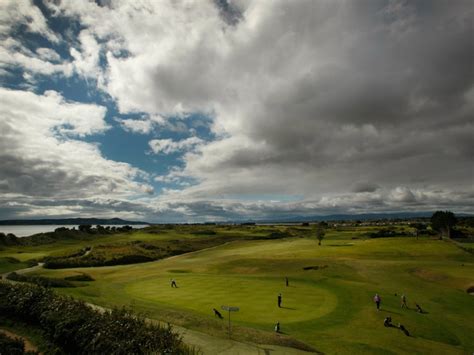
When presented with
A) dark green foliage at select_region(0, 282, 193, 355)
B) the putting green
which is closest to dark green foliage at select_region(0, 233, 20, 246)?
the putting green

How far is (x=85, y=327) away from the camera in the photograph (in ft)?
62.4

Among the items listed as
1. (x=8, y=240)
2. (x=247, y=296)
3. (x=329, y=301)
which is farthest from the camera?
(x=8, y=240)

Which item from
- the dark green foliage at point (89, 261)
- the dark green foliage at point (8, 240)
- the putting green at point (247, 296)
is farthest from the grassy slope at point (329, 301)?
the dark green foliage at point (8, 240)

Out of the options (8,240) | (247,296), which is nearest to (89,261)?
(8,240)

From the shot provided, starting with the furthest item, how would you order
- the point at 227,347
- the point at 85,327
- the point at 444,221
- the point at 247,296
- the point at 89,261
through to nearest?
the point at 444,221
the point at 89,261
the point at 247,296
the point at 227,347
the point at 85,327

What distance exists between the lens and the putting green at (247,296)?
1250 inches

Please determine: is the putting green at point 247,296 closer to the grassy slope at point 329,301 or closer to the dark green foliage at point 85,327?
the grassy slope at point 329,301

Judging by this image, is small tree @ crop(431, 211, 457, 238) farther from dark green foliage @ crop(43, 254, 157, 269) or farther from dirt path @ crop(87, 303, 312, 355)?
dirt path @ crop(87, 303, 312, 355)

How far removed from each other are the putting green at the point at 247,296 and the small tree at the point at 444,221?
106 meters

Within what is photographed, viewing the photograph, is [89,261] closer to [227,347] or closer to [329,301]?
[329,301]

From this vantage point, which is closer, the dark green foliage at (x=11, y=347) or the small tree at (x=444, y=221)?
the dark green foliage at (x=11, y=347)

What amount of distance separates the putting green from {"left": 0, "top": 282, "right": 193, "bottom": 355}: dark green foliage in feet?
43.9

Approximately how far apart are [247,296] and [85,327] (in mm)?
23951

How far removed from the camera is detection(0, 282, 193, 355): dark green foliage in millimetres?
16344
